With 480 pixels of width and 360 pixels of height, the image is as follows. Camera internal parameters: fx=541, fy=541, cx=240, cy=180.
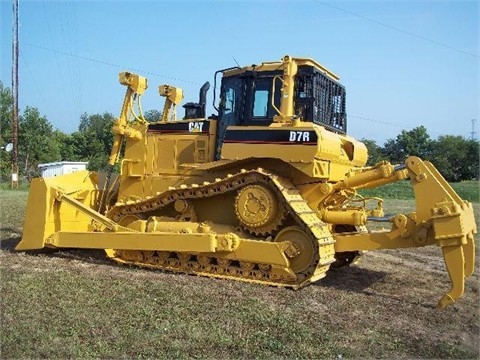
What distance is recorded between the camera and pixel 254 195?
8.27 meters

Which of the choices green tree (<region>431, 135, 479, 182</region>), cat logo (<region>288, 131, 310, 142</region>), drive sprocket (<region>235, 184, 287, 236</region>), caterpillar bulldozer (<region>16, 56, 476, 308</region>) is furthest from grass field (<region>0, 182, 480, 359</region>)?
green tree (<region>431, 135, 479, 182</region>)

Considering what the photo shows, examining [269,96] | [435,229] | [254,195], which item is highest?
[269,96]

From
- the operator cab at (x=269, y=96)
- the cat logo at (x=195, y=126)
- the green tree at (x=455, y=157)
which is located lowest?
the cat logo at (x=195, y=126)

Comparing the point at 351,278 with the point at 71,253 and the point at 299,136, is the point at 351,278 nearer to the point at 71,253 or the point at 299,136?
the point at 299,136

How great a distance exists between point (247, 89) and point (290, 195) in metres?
2.09

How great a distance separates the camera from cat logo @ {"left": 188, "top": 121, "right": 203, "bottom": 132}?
974 cm

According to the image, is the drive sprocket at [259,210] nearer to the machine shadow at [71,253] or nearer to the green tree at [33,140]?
the machine shadow at [71,253]

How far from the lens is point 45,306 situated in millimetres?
6266

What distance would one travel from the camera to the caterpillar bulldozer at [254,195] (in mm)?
7656

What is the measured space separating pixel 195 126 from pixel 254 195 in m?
2.20

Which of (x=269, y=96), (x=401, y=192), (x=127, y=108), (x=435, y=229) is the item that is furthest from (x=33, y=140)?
(x=435, y=229)

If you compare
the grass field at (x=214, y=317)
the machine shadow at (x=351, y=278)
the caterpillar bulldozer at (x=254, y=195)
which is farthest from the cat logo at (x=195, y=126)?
the machine shadow at (x=351, y=278)

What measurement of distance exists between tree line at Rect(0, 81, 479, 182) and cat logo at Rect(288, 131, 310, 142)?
31.5 metres

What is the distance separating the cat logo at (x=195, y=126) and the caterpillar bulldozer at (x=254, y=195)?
41mm
